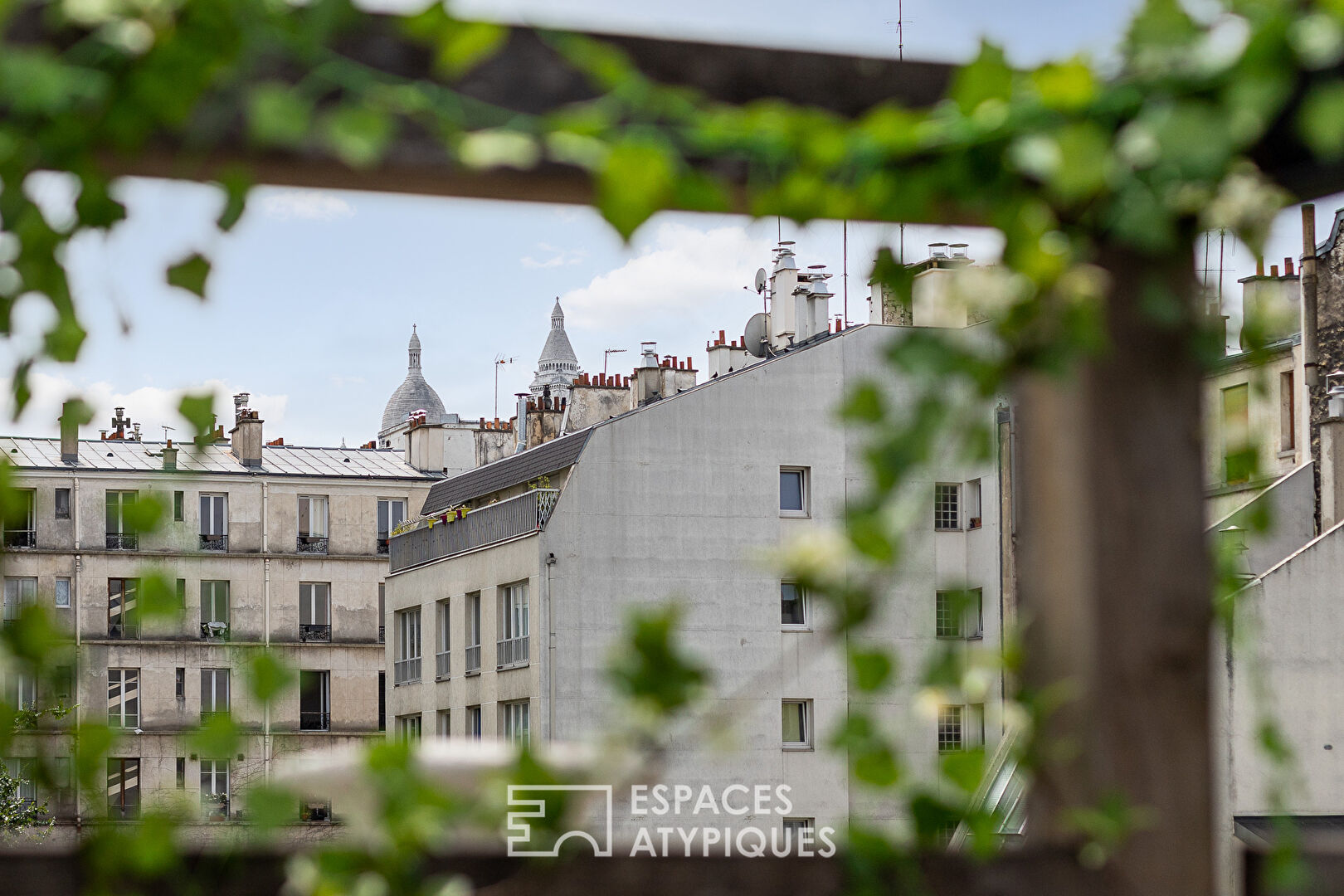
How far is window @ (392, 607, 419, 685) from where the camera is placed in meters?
36.5

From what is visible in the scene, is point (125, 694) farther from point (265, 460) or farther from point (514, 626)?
point (514, 626)

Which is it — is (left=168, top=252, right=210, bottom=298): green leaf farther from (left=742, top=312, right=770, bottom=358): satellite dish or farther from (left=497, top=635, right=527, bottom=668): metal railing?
(left=742, top=312, right=770, bottom=358): satellite dish

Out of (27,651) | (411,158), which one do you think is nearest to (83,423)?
(27,651)

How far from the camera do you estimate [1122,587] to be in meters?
1.24

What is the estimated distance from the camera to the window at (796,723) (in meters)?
30.8

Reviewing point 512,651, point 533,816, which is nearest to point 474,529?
point 512,651

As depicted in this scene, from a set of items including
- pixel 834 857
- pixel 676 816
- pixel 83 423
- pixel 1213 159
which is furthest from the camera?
pixel 676 816

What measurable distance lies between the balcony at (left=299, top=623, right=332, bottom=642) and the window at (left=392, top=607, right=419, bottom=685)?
6445 mm

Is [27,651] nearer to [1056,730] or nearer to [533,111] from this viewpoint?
[533,111]

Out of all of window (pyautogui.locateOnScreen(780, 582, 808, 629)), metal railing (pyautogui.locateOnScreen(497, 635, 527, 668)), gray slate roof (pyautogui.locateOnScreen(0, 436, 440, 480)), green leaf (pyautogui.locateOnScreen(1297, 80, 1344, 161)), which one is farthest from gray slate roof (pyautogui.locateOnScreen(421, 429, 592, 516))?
green leaf (pyautogui.locateOnScreen(1297, 80, 1344, 161))

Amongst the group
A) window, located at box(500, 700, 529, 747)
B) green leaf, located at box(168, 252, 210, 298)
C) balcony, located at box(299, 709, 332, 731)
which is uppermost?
green leaf, located at box(168, 252, 210, 298)

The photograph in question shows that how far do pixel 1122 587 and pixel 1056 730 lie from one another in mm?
117

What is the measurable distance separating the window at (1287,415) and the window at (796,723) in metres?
9.86

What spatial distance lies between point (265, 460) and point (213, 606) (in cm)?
478
